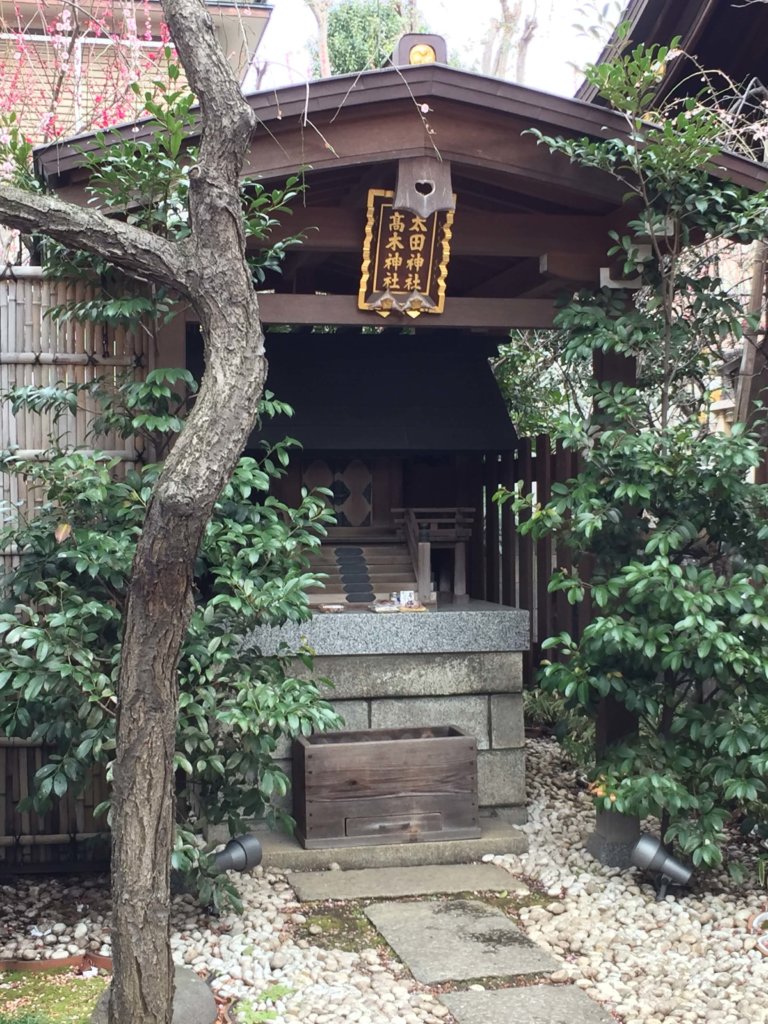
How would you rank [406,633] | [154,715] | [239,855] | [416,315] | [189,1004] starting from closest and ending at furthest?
1. [154,715]
2. [189,1004]
3. [239,855]
4. [416,315]
5. [406,633]

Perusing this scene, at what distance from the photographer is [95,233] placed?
9.84ft

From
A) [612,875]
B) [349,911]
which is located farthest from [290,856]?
[612,875]

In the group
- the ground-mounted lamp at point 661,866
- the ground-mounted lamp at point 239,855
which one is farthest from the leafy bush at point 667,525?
the ground-mounted lamp at point 239,855

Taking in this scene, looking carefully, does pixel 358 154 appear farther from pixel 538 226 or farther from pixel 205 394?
pixel 205 394

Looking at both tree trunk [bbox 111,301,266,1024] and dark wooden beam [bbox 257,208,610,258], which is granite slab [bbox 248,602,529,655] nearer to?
dark wooden beam [bbox 257,208,610,258]

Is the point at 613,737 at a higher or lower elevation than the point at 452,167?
lower

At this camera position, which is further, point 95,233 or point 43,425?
point 43,425

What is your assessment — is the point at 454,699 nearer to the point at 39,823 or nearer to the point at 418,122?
the point at 39,823

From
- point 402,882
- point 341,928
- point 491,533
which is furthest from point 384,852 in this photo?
point 491,533

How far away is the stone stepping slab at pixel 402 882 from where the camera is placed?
195 inches

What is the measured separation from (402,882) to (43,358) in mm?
3011

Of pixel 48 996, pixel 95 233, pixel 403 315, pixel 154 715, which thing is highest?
pixel 403 315

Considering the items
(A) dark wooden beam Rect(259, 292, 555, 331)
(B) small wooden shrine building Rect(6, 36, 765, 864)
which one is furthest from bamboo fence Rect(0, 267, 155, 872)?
(A) dark wooden beam Rect(259, 292, 555, 331)

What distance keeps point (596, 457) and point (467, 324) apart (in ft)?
3.54
